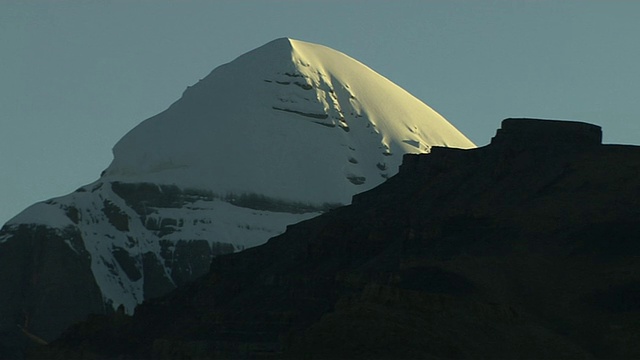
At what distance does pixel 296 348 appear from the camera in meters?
180

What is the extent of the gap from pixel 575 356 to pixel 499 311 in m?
8.60

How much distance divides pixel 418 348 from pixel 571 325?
24.6 m

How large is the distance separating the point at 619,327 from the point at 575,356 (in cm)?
971

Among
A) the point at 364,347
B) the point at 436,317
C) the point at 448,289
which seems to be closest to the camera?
the point at 364,347

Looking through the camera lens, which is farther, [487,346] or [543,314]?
[543,314]

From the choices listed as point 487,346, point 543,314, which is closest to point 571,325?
point 543,314

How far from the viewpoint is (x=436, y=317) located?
613ft

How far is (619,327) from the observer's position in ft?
633

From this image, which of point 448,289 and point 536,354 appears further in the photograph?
point 448,289

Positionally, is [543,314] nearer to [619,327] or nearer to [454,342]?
[619,327]

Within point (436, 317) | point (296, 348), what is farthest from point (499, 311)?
point (296, 348)

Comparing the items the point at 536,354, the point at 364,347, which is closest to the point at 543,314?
the point at 536,354

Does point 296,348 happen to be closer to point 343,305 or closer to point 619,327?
point 343,305

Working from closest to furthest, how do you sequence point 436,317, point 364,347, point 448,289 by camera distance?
point 364,347 < point 436,317 < point 448,289
